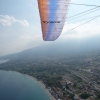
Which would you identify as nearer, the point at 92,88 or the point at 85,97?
the point at 85,97

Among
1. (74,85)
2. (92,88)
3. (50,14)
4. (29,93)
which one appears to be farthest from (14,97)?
(50,14)

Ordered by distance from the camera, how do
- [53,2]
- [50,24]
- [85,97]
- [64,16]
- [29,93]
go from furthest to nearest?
[29,93] < [85,97] < [50,24] < [64,16] < [53,2]

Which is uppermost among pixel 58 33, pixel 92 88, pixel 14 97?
pixel 58 33

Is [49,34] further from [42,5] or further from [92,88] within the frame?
[92,88]

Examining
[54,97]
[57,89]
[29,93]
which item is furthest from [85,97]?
[29,93]

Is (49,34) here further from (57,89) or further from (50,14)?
(57,89)

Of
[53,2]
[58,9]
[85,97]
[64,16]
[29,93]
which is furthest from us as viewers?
[29,93]

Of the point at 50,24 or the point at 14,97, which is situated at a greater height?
the point at 50,24

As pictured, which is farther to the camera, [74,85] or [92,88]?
[74,85]

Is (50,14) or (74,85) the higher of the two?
(50,14)
